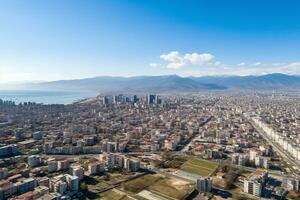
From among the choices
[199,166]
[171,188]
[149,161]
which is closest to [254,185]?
[171,188]

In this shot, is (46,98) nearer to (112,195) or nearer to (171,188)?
(112,195)

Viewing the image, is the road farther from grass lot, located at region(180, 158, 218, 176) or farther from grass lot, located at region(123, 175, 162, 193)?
grass lot, located at region(123, 175, 162, 193)

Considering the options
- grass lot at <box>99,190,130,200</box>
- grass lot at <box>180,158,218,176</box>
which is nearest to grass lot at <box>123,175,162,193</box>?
grass lot at <box>99,190,130,200</box>

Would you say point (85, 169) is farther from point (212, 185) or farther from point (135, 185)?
point (212, 185)

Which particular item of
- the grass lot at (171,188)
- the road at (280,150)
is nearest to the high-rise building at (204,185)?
the grass lot at (171,188)

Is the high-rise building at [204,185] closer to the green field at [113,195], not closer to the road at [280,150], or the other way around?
the green field at [113,195]

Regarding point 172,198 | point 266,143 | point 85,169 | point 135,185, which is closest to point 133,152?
point 85,169
